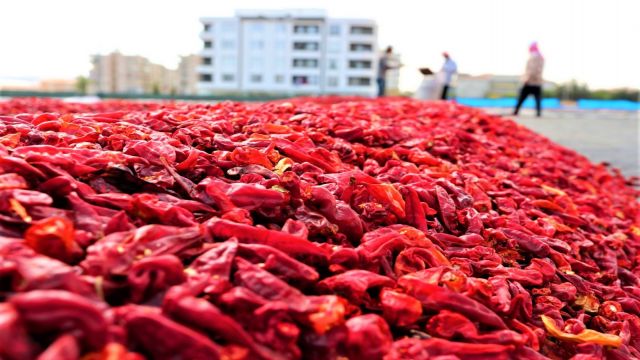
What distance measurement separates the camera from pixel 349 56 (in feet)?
192

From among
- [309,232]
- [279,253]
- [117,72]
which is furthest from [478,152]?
[117,72]

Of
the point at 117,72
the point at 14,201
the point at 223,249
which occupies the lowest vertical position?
the point at 223,249

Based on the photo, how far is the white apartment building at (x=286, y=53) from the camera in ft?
192

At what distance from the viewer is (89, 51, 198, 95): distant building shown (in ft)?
246

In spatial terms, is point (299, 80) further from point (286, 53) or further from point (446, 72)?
point (446, 72)

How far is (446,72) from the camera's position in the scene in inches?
505

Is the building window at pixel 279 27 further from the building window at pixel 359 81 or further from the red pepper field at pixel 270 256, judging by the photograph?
the red pepper field at pixel 270 256

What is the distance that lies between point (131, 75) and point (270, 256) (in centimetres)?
8429

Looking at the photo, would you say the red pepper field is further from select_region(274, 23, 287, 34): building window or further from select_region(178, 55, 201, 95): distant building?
select_region(178, 55, 201, 95): distant building

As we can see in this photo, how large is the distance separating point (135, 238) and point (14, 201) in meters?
0.36

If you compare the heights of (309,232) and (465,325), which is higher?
(309,232)

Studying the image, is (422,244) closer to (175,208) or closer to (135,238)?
(175,208)

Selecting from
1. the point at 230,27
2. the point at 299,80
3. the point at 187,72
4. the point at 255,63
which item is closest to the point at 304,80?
the point at 299,80

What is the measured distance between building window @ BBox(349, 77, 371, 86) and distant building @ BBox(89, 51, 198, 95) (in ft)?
84.1
